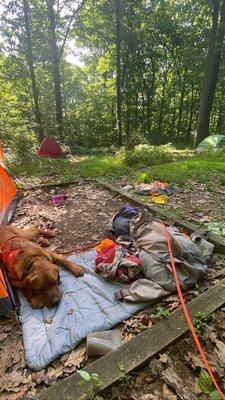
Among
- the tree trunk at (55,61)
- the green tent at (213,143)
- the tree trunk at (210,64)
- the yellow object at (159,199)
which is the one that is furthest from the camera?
the tree trunk at (55,61)

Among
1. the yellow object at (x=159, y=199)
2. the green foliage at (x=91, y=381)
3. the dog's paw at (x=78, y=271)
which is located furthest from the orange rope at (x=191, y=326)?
the yellow object at (x=159, y=199)

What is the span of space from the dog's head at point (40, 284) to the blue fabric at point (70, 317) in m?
0.08

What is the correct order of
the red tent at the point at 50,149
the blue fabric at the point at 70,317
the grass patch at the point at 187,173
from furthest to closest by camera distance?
the red tent at the point at 50,149 < the grass patch at the point at 187,173 < the blue fabric at the point at 70,317

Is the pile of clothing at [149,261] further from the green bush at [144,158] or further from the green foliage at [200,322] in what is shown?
the green bush at [144,158]

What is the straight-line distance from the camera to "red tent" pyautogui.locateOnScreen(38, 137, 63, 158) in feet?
36.9

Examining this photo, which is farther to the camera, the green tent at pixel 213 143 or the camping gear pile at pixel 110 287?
the green tent at pixel 213 143

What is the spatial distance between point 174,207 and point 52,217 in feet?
7.93

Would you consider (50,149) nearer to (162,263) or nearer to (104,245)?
(104,245)

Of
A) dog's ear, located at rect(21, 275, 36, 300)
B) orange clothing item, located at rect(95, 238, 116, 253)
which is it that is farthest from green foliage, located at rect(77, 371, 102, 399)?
orange clothing item, located at rect(95, 238, 116, 253)

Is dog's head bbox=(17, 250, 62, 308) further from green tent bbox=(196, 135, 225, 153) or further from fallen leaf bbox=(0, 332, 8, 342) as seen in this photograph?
green tent bbox=(196, 135, 225, 153)

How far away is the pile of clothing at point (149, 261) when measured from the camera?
2.80m

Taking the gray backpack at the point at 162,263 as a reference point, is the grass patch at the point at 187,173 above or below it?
above

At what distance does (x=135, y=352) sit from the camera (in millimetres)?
2076

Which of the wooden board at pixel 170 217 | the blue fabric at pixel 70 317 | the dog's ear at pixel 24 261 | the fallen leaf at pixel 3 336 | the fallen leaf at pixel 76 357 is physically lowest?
the fallen leaf at pixel 3 336
